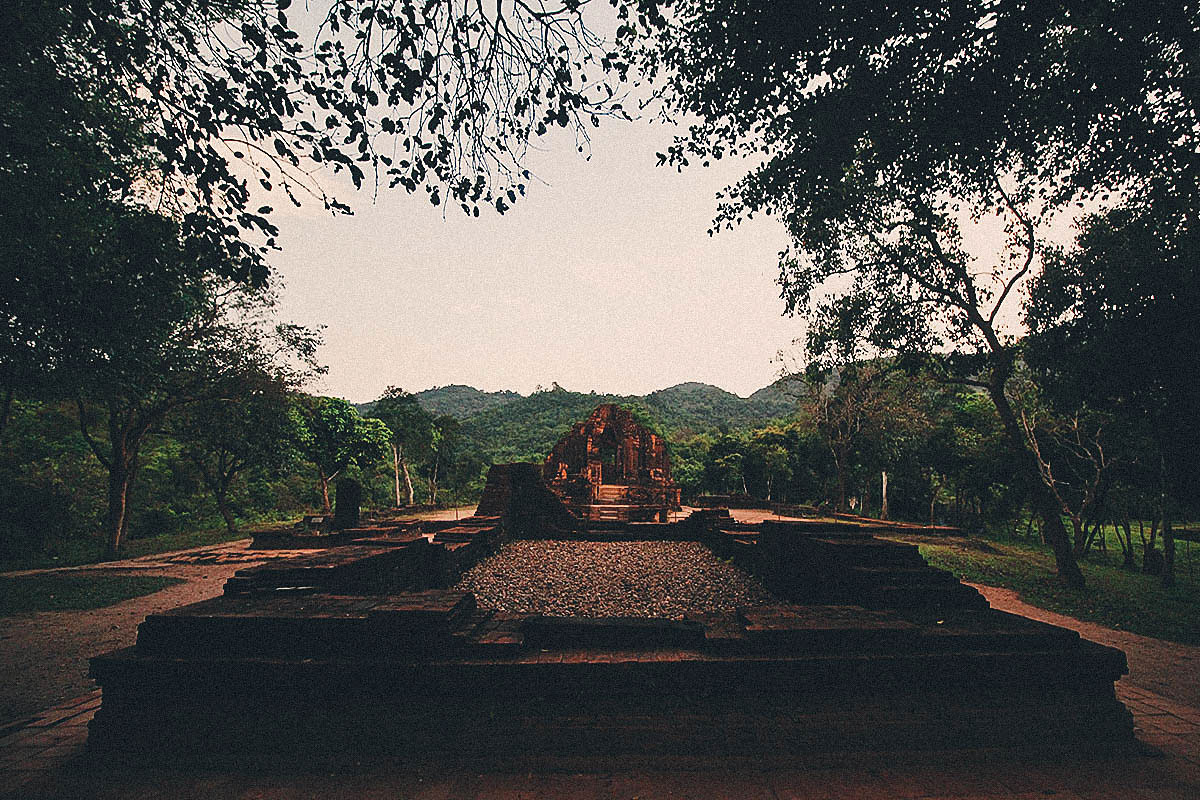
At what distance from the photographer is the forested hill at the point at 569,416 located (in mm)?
51938

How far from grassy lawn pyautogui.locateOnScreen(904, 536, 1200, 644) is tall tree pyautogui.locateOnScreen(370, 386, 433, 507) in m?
29.3

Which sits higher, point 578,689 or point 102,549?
point 578,689

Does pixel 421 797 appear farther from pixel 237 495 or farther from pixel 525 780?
pixel 237 495

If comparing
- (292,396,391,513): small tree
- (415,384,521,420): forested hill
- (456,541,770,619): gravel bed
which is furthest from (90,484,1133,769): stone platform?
(415,384,521,420): forested hill

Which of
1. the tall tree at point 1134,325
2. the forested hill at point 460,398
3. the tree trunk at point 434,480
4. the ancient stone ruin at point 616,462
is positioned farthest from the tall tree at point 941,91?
the forested hill at point 460,398

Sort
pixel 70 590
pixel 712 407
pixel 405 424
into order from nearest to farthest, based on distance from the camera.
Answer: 1. pixel 70 590
2. pixel 405 424
3. pixel 712 407

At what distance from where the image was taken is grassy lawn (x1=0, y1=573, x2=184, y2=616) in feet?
25.4

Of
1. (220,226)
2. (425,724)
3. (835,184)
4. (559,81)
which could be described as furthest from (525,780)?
(835,184)

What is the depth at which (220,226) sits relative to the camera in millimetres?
3775

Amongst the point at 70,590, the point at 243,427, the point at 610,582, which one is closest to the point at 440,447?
the point at 243,427

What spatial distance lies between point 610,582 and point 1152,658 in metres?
6.64

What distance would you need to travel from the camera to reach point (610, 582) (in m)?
7.96

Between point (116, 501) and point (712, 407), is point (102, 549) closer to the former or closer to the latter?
point (116, 501)

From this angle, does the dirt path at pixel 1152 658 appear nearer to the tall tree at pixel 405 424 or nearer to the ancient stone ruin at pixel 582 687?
the ancient stone ruin at pixel 582 687
